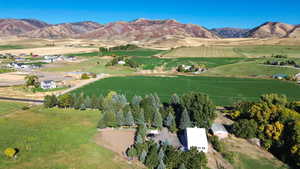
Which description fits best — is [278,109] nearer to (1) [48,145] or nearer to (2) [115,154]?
(2) [115,154]

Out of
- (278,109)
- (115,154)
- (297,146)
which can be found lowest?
(115,154)

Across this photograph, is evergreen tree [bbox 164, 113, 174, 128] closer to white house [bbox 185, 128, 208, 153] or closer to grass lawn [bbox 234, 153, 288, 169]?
white house [bbox 185, 128, 208, 153]

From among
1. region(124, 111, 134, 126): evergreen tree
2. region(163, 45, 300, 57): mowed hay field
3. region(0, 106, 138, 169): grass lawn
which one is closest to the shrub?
region(0, 106, 138, 169): grass lawn

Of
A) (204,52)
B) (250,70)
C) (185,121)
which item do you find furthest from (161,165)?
(204,52)

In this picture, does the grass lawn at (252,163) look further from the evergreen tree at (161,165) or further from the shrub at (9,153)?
the shrub at (9,153)

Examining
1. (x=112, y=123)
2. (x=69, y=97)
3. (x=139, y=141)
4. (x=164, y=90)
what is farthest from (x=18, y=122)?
(x=164, y=90)

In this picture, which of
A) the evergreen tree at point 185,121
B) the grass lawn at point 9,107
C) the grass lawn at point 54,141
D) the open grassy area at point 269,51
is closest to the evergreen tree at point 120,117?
the grass lawn at point 54,141
